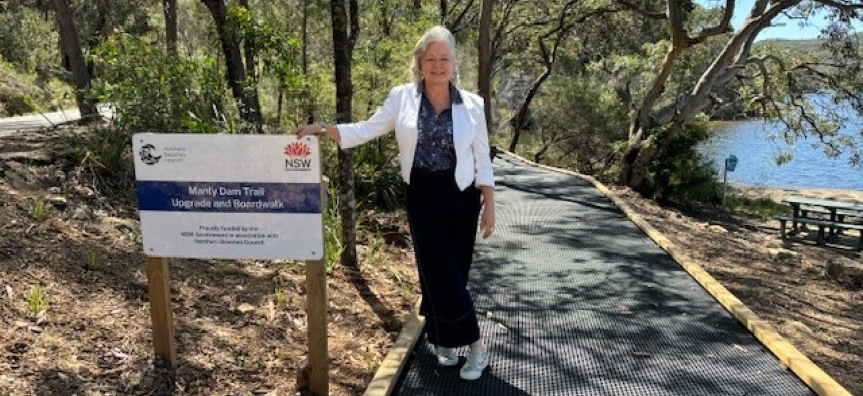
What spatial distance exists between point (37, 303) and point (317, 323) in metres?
1.49

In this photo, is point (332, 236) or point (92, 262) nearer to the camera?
point (92, 262)

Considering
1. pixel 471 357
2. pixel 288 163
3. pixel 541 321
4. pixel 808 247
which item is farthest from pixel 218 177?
pixel 808 247

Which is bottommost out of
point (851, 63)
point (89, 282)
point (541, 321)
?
point (541, 321)

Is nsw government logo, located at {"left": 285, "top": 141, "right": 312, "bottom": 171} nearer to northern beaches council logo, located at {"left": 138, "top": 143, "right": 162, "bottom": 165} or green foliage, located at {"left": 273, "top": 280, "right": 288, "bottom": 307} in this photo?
northern beaches council logo, located at {"left": 138, "top": 143, "right": 162, "bottom": 165}

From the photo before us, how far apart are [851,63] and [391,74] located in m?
9.57

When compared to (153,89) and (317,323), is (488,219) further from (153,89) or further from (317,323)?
(153,89)

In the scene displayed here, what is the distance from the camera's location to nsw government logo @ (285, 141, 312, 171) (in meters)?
2.94

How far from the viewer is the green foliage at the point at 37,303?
11.2 ft

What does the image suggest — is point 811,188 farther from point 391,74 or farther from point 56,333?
point 56,333

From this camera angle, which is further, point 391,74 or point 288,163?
point 391,74

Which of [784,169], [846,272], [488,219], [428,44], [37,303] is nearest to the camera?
[428,44]

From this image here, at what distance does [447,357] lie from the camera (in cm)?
358

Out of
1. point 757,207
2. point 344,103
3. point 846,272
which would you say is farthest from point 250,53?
point 757,207

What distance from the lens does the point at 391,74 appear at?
9336 millimetres
